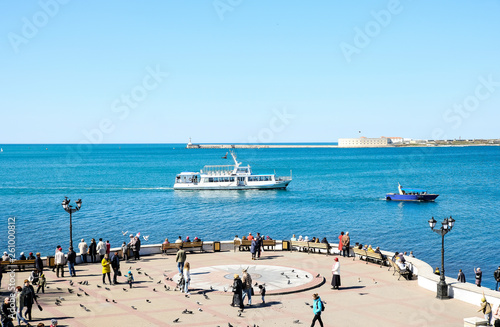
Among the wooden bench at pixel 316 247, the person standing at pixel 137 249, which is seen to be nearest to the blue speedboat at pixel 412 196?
the wooden bench at pixel 316 247

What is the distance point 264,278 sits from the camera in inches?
775

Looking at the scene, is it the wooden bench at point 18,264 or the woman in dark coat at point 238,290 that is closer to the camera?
the woman in dark coat at point 238,290

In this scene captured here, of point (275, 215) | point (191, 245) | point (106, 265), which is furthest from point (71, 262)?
point (275, 215)

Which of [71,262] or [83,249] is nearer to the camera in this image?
[71,262]

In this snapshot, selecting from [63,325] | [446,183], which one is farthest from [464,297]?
[446,183]

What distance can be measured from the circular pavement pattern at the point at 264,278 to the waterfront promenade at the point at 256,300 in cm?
4

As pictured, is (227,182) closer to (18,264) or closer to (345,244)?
(345,244)

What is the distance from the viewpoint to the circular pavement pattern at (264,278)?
60.1ft

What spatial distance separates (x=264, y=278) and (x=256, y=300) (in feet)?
8.06

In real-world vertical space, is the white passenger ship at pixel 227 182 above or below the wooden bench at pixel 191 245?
above

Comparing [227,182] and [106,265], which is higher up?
[227,182]

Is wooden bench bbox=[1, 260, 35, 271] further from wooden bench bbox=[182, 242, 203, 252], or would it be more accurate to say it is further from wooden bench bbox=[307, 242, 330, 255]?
wooden bench bbox=[307, 242, 330, 255]

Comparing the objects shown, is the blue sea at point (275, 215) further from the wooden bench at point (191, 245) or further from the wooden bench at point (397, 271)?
the wooden bench at point (191, 245)

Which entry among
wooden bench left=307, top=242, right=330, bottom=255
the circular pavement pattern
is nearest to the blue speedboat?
wooden bench left=307, top=242, right=330, bottom=255
